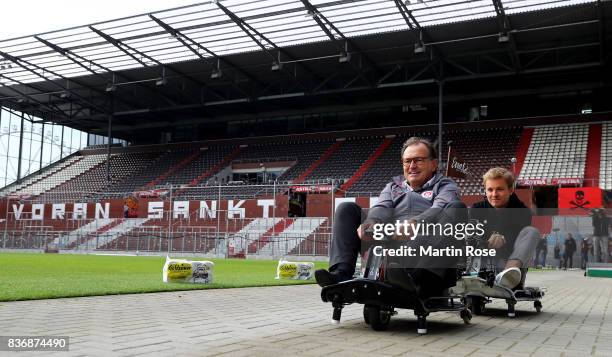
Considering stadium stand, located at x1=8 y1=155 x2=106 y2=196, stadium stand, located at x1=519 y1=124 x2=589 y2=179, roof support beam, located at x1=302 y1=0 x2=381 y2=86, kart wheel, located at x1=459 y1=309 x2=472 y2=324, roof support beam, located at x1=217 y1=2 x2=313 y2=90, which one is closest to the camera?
kart wheel, located at x1=459 y1=309 x2=472 y2=324

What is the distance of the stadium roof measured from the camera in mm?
25484

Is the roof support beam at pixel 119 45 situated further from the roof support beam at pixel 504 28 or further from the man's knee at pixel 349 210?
the man's knee at pixel 349 210

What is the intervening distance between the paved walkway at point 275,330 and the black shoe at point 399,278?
0.37m

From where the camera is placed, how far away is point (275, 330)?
14.5 feet

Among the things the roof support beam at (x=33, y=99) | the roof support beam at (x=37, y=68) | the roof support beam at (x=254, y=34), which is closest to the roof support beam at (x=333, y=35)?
the roof support beam at (x=254, y=34)

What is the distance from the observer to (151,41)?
30.2m

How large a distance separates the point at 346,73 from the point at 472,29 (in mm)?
10236

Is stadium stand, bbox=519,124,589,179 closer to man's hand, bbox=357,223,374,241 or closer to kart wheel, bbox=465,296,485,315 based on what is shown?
kart wheel, bbox=465,296,485,315

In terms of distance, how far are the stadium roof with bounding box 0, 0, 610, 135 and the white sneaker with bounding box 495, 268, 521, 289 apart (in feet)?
67.7

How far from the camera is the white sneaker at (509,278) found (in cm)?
532

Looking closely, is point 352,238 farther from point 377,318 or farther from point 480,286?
point 480,286

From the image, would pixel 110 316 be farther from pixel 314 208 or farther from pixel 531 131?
pixel 531 131

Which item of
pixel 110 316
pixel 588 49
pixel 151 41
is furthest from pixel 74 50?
pixel 110 316

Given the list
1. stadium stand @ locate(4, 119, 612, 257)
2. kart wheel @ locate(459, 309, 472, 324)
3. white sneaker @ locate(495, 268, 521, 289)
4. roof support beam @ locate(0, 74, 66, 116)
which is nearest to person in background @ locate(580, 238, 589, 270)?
stadium stand @ locate(4, 119, 612, 257)
